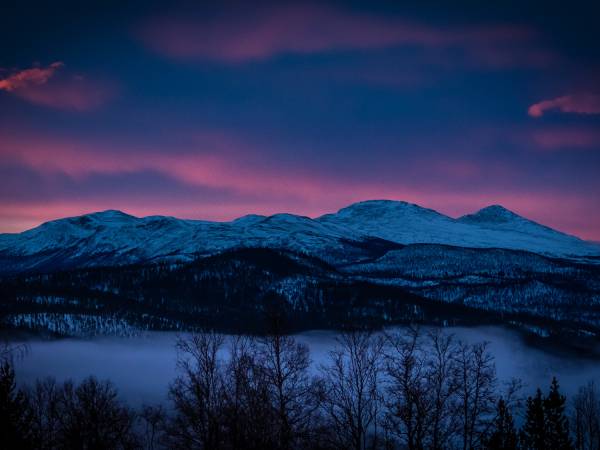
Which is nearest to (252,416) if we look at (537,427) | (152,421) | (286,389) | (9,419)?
(286,389)

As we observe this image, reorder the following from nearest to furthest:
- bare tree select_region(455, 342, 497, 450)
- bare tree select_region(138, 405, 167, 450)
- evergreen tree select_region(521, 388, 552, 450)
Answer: bare tree select_region(455, 342, 497, 450) < evergreen tree select_region(521, 388, 552, 450) < bare tree select_region(138, 405, 167, 450)

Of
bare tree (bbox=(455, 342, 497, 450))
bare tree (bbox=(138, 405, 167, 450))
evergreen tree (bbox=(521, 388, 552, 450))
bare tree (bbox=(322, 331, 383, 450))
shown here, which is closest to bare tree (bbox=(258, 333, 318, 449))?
bare tree (bbox=(322, 331, 383, 450))

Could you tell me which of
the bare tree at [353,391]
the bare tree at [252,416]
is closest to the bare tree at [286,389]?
the bare tree at [252,416]

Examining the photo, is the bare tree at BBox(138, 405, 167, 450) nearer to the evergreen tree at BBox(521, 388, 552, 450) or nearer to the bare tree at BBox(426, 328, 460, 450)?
the bare tree at BBox(426, 328, 460, 450)

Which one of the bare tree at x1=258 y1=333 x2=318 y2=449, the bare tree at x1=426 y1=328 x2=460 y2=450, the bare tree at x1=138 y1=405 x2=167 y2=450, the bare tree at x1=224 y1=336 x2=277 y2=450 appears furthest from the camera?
the bare tree at x1=138 y1=405 x2=167 y2=450

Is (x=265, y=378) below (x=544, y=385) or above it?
above

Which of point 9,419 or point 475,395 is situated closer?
point 9,419

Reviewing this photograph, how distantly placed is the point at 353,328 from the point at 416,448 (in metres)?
7.93

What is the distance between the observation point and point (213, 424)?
30688mm

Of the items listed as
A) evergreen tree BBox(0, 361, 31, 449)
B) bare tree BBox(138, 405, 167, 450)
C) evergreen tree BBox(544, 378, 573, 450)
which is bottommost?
bare tree BBox(138, 405, 167, 450)

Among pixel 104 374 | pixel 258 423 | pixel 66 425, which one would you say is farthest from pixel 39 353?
pixel 258 423

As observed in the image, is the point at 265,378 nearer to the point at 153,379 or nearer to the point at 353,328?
the point at 353,328

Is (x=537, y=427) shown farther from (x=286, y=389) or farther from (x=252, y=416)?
(x=252, y=416)

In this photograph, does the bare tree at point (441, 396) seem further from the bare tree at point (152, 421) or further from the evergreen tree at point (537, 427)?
the bare tree at point (152, 421)
